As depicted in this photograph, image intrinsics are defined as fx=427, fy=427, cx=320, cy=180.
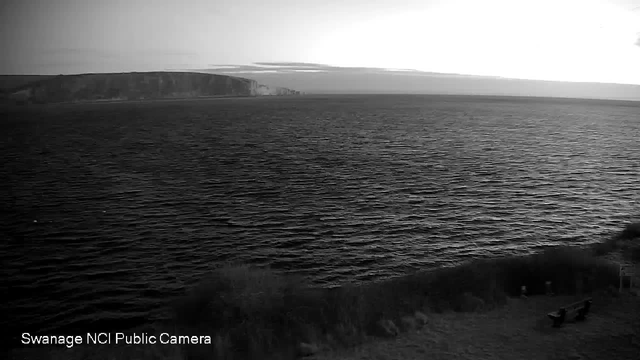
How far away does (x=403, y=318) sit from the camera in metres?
15.1

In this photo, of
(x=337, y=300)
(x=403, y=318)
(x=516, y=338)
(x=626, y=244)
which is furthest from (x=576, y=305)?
(x=626, y=244)

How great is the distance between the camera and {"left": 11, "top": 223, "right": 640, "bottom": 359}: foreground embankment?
43.5 feet

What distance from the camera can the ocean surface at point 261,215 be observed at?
21.0 metres

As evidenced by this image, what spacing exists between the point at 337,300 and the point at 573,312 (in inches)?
334

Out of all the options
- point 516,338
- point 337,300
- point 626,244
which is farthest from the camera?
point 626,244

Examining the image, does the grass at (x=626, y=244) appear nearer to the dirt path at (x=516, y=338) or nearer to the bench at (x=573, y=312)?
the dirt path at (x=516, y=338)

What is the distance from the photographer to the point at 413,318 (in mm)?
15211

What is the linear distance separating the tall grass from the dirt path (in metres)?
0.84

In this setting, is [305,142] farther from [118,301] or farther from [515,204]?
[118,301]

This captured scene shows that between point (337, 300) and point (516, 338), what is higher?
point (337, 300)

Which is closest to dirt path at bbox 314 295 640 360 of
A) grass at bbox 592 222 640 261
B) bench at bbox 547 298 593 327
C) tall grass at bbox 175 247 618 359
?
bench at bbox 547 298 593 327

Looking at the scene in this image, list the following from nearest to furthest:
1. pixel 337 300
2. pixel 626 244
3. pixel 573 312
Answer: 1. pixel 573 312
2. pixel 337 300
3. pixel 626 244

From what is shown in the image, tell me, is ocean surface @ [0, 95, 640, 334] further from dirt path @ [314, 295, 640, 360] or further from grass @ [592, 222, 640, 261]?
dirt path @ [314, 295, 640, 360]

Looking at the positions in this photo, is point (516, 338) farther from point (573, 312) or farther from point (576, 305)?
point (576, 305)
